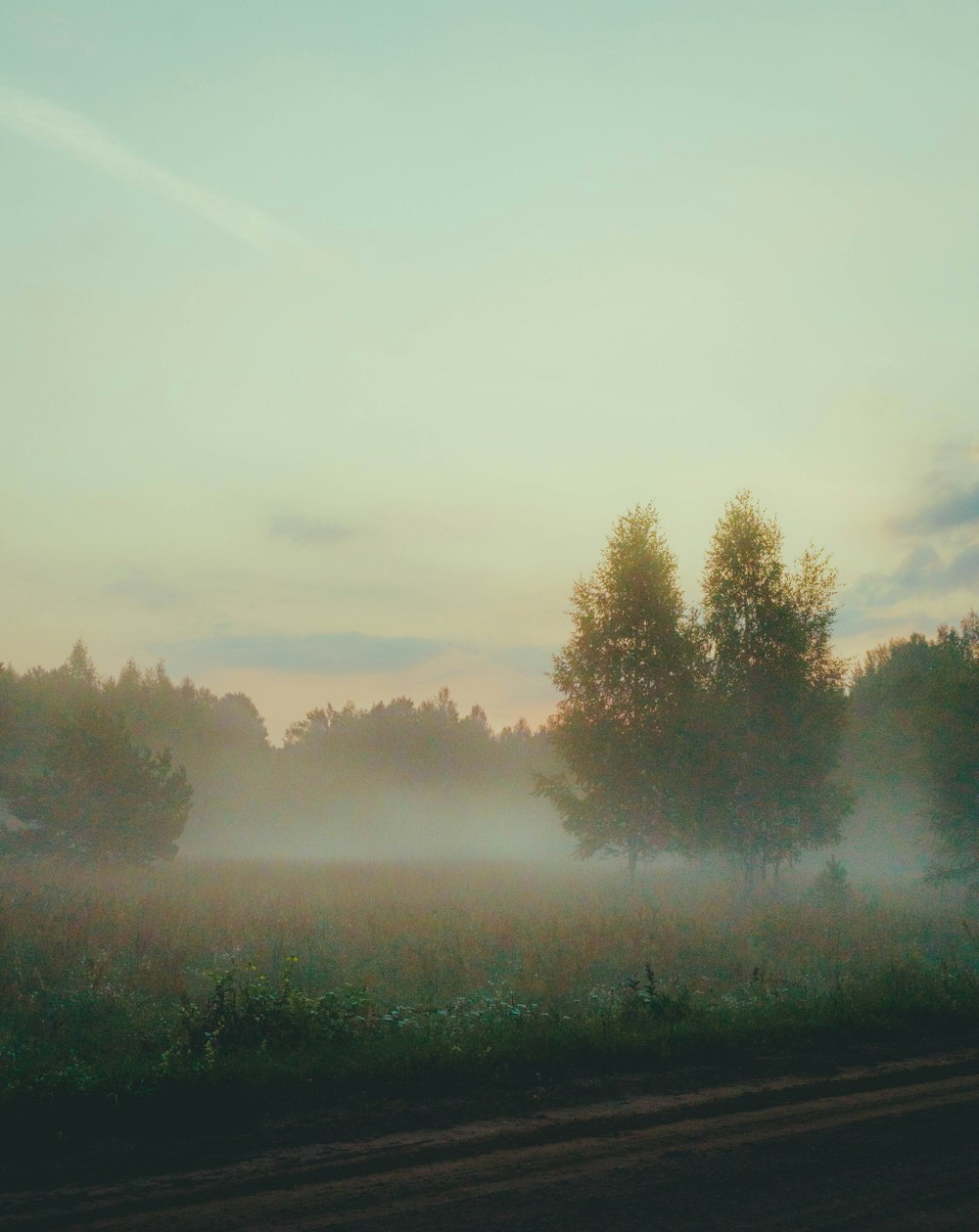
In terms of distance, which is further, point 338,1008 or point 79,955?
point 79,955

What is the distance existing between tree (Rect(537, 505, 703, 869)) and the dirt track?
20.6 m

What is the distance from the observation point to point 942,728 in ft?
98.5

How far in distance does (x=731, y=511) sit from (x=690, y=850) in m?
11.8

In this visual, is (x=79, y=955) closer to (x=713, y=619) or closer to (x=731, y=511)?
(x=713, y=619)

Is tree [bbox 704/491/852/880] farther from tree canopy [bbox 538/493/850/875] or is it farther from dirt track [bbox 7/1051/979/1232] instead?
dirt track [bbox 7/1051/979/1232]

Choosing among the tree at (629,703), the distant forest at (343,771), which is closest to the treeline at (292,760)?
the distant forest at (343,771)

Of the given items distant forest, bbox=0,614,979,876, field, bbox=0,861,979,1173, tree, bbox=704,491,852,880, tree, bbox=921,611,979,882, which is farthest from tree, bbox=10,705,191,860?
tree, bbox=921,611,979,882

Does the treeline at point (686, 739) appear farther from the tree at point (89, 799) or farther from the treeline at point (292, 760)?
the treeline at point (292, 760)

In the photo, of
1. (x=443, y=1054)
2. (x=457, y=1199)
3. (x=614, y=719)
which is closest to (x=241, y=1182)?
(x=457, y=1199)

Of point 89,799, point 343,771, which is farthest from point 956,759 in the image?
point 343,771

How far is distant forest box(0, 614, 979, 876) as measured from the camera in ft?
98.8

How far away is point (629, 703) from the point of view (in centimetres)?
→ 2822

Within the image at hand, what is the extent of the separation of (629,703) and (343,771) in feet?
219

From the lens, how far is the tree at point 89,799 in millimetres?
30016
